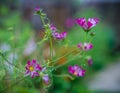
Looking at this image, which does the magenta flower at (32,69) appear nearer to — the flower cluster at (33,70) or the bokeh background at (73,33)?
the flower cluster at (33,70)

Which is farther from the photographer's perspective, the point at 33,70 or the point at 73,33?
the point at 73,33

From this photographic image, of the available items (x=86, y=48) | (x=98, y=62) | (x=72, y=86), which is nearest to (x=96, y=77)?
(x=98, y=62)

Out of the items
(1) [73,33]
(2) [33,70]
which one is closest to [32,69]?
(2) [33,70]

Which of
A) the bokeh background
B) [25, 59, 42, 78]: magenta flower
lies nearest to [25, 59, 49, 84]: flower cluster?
[25, 59, 42, 78]: magenta flower

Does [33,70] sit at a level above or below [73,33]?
above

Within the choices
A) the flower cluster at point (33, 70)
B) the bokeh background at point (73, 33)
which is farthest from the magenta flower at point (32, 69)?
the bokeh background at point (73, 33)

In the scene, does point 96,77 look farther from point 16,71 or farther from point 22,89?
point 16,71

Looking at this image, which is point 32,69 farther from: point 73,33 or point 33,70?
point 73,33

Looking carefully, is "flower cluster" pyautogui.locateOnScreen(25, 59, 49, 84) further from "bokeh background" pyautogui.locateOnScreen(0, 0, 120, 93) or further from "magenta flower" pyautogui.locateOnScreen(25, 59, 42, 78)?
"bokeh background" pyautogui.locateOnScreen(0, 0, 120, 93)
